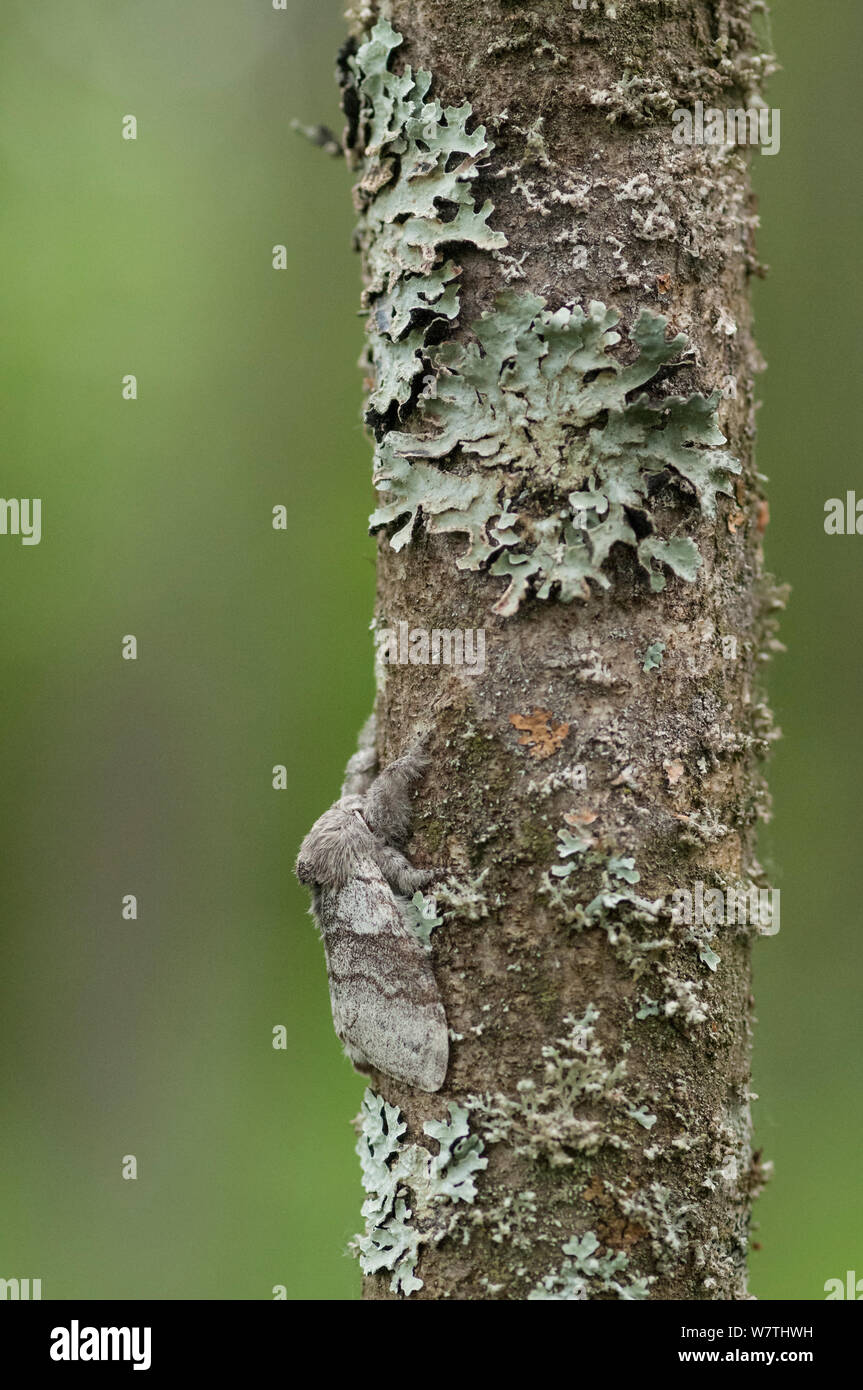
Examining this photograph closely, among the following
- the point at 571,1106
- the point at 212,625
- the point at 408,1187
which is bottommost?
the point at 408,1187

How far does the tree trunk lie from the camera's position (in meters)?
1.66

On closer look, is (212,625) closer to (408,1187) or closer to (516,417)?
(516,417)

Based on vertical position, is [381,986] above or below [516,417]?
below

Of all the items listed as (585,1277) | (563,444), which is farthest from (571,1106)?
(563,444)

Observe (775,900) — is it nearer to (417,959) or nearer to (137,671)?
(417,959)

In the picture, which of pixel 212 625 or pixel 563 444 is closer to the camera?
pixel 563 444

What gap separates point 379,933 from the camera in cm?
179

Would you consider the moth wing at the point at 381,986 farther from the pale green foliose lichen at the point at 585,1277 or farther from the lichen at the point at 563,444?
the lichen at the point at 563,444

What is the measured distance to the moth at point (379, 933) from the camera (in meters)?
1.74

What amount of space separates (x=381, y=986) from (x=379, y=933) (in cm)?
9

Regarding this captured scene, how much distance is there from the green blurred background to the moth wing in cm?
355

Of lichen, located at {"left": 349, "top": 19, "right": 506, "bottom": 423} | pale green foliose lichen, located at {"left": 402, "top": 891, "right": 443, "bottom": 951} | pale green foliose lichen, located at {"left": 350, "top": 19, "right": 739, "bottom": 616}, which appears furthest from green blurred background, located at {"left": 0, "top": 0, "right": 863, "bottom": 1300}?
pale green foliose lichen, located at {"left": 402, "top": 891, "right": 443, "bottom": 951}

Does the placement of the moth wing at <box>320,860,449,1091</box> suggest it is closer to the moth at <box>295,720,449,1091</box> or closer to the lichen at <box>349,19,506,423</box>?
the moth at <box>295,720,449,1091</box>

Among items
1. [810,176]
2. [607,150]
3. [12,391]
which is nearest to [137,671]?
[12,391]
